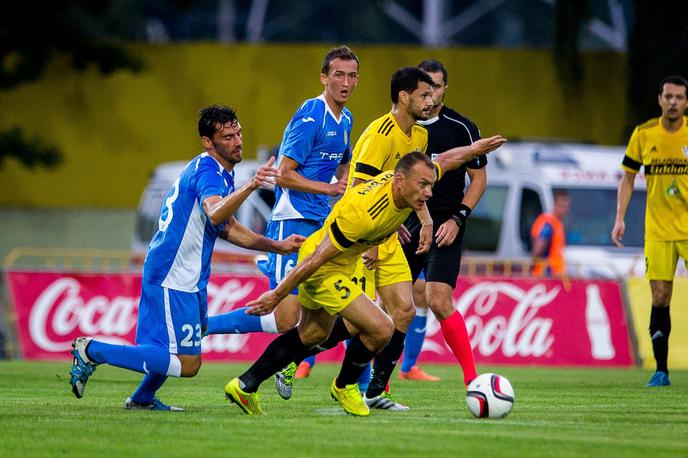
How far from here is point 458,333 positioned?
10602mm

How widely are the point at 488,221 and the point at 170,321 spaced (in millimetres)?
11327

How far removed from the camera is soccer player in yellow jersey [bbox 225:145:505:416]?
883 centimetres

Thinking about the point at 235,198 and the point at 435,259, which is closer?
the point at 235,198

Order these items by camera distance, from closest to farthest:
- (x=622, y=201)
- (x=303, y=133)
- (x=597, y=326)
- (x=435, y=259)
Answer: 1. (x=435, y=259)
2. (x=303, y=133)
3. (x=622, y=201)
4. (x=597, y=326)

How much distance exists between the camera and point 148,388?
9766 mm

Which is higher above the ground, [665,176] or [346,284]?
[665,176]

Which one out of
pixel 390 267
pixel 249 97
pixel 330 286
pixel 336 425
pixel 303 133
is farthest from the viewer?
pixel 249 97

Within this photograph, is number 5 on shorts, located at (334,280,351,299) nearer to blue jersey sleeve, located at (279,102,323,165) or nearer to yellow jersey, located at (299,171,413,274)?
yellow jersey, located at (299,171,413,274)

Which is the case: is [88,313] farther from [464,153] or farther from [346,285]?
[346,285]

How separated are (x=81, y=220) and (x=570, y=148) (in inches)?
509

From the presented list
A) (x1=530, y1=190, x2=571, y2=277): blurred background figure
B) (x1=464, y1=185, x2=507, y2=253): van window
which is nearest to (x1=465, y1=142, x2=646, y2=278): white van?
(x1=464, y1=185, x2=507, y2=253): van window

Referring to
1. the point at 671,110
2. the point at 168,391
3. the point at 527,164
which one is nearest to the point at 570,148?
the point at 527,164

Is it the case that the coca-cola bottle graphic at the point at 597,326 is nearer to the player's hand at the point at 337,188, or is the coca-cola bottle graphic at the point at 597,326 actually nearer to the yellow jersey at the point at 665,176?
the yellow jersey at the point at 665,176

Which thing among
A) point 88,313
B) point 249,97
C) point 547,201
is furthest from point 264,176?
point 249,97
